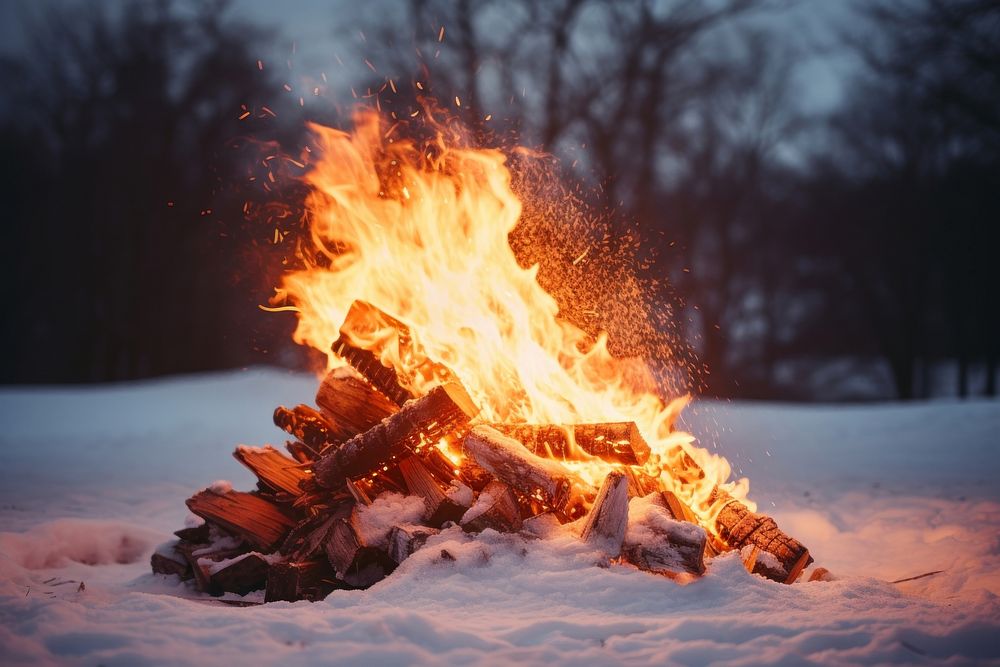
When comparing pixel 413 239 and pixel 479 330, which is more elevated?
pixel 413 239

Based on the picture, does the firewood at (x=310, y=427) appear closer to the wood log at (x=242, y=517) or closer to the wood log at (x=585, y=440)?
Result: the wood log at (x=242, y=517)

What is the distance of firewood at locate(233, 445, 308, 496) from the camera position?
4.50 m

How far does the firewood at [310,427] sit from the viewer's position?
4.61 metres

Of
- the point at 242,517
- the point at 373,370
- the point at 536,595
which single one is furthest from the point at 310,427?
the point at 536,595

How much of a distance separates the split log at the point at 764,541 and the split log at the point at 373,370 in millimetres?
1888

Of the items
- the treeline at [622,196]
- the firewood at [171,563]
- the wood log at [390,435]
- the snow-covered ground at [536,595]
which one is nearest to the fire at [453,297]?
the wood log at [390,435]

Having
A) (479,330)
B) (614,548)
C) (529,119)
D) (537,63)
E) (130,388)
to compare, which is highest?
(537,63)

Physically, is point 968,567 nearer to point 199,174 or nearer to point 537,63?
point 537,63

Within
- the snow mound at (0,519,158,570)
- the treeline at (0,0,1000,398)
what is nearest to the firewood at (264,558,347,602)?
the snow mound at (0,519,158,570)

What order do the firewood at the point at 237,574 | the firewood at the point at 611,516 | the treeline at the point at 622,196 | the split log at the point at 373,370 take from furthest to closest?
the treeline at the point at 622,196, the split log at the point at 373,370, the firewood at the point at 237,574, the firewood at the point at 611,516

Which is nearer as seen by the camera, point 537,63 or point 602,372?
point 602,372

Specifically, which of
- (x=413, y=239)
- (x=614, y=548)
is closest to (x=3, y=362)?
(x=413, y=239)

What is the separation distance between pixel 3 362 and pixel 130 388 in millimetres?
12350

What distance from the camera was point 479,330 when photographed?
4855 mm
